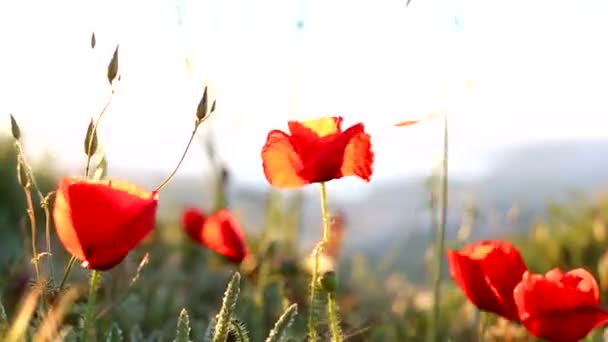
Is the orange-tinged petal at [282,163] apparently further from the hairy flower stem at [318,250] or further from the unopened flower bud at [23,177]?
the unopened flower bud at [23,177]

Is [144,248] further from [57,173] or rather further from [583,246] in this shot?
[583,246]

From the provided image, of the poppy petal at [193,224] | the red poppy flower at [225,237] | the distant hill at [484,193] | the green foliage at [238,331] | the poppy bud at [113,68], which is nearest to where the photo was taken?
the poppy bud at [113,68]

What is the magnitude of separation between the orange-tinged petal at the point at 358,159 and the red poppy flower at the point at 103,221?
0.31m

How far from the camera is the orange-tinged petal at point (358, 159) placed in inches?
58.4

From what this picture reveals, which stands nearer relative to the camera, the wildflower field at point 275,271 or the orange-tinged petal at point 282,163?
the wildflower field at point 275,271

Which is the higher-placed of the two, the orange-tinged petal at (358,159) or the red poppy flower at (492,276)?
the orange-tinged petal at (358,159)

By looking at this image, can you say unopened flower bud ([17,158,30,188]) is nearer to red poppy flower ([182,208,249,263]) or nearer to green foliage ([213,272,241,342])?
green foliage ([213,272,241,342])

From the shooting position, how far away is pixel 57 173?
5656 millimetres

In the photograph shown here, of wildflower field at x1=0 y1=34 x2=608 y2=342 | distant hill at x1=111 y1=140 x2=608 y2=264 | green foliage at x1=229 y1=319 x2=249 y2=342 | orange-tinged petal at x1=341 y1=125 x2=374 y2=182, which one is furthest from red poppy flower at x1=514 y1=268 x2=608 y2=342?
distant hill at x1=111 y1=140 x2=608 y2=264

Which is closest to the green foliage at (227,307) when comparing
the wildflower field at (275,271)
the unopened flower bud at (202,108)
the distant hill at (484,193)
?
the wildflower field at (275,271)

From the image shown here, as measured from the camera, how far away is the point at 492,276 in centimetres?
163

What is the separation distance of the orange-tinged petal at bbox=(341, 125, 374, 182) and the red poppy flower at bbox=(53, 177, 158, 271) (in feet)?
1.01

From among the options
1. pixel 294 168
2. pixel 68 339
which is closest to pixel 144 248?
pixel 68 339

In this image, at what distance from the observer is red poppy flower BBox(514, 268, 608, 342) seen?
1.53 meters
